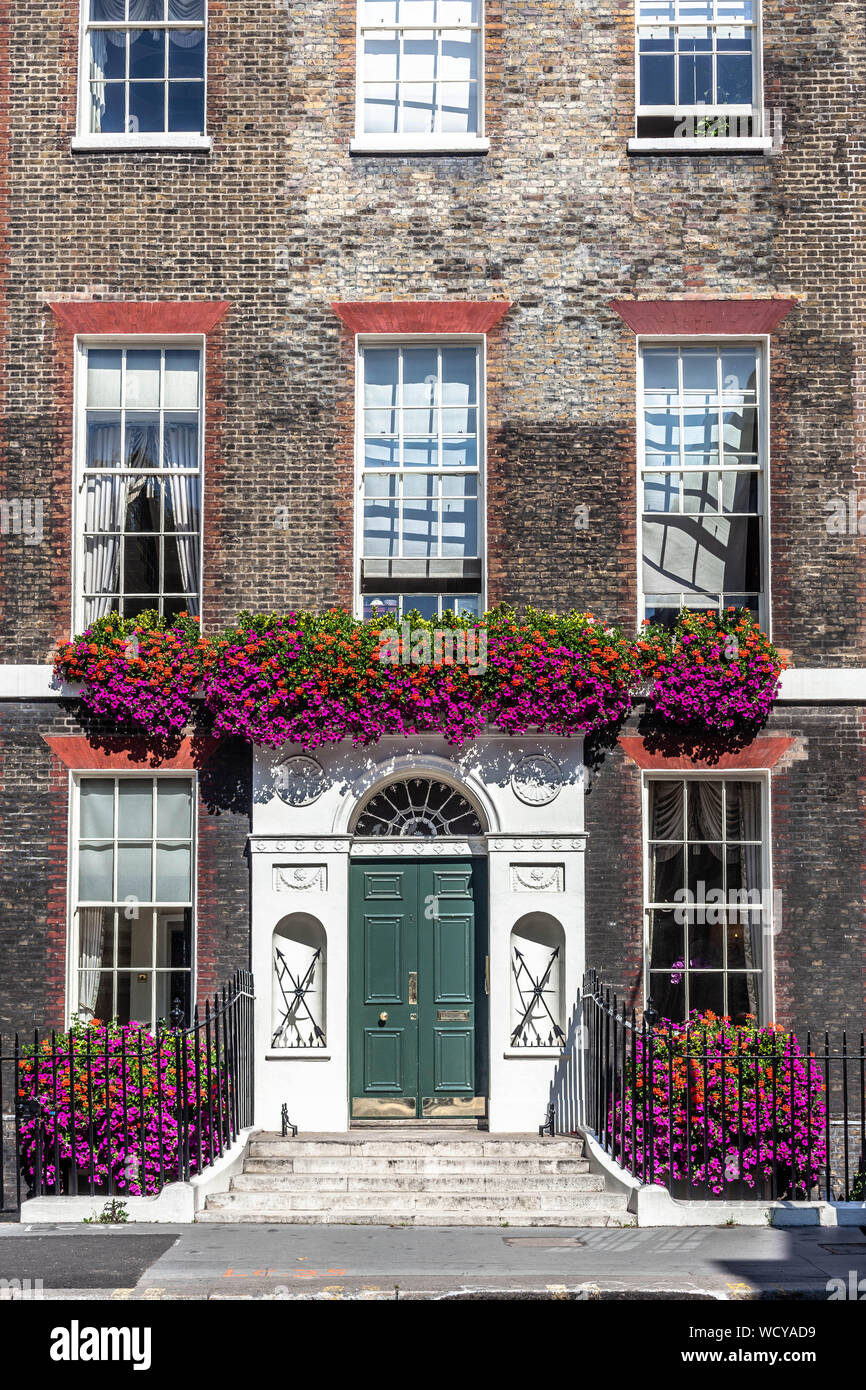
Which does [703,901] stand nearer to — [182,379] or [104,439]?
[182,379]

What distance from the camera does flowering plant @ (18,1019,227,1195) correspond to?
12.0 meters

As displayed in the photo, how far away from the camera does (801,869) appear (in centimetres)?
1367

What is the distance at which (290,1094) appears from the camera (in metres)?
13.4

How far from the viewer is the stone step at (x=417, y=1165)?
12.5 meters

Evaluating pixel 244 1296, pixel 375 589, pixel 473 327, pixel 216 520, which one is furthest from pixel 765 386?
pixel 244 1296

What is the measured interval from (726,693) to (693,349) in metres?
3.29

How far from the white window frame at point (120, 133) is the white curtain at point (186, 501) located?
8.39 ft

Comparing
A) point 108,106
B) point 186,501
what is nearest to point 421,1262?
point 186,501

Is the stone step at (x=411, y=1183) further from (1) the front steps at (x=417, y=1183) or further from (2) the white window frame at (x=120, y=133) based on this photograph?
(2) the white window frame at (x=120, y=133)

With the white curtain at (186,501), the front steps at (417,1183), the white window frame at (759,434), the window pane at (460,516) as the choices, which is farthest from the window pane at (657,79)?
the front steps at (417,1183)

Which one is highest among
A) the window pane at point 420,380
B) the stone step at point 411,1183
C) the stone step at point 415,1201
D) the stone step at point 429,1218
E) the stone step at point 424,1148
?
the window pane at point 420,380

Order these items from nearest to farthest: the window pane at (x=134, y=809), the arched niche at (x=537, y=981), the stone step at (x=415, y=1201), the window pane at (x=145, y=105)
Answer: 1. the stone step at (x=415, y=1201)
2. the arched niche at (x=537, y=981)
3. the window pane at (x=134, y=809)
4. the window pane at (x=145, y=105)

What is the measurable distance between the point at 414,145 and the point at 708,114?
275 cm

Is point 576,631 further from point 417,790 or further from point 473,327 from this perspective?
point 473,327
